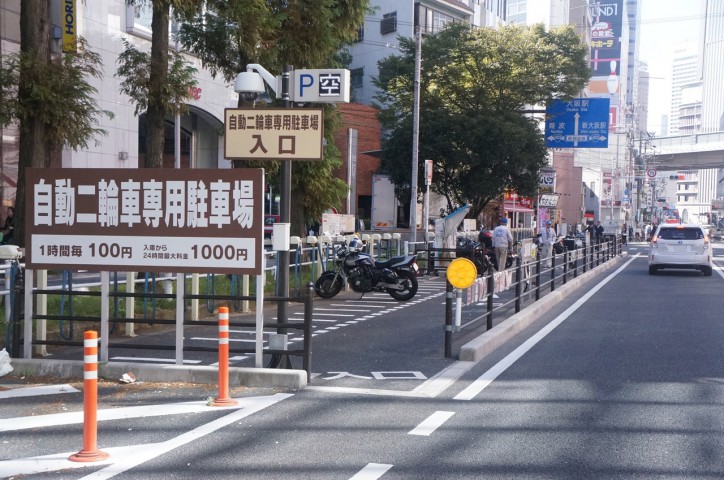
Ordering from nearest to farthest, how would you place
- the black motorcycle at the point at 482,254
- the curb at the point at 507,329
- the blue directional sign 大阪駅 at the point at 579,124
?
1. the curb at the point at 507,329
2. the black motorcycle at the point at 482,254
3. the blue directional sign 大阪駅 at the point at 579,124

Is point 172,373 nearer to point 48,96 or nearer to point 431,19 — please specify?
point 48,96

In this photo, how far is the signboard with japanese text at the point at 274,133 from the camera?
28.6ft

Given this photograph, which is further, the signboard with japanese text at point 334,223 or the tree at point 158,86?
the signboard with japanese text at point 334,223

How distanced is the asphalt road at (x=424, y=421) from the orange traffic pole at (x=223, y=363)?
17 centimetres

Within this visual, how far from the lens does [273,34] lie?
17641mm

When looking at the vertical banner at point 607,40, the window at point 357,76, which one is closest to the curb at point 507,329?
the window at point 357,76

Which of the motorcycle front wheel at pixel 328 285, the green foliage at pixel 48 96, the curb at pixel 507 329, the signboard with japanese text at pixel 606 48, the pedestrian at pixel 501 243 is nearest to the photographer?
the curb at pixel 507 329

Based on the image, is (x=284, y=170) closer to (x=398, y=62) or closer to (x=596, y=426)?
(x=596, y=426)

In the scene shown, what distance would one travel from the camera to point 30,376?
8891 mm

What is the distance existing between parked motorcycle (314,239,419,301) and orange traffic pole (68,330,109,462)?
11575 millimetres

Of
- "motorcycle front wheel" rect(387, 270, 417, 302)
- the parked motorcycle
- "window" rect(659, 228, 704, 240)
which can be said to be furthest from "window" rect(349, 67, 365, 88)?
"motorcycle front wheel" rect(387, 270, 417, 302)

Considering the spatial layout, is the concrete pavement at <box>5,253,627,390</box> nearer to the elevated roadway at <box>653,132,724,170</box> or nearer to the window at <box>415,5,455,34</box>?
the window at <box>415,5,455,34</box>

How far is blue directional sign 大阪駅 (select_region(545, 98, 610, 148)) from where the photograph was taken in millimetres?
33250

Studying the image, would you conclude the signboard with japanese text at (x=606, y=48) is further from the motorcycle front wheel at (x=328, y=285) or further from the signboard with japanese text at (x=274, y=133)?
the signboard with japanese text at (x=274, y=133)
